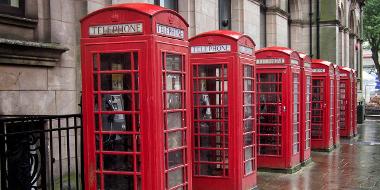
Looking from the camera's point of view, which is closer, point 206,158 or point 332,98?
point 206,158

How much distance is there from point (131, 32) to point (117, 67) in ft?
1.35

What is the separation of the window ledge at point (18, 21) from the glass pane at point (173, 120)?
7.64ft

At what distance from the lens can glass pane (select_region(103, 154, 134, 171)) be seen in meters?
5.28

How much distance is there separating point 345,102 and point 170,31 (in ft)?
41.1

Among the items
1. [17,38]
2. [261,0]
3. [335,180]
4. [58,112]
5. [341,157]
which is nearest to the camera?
[17,38]

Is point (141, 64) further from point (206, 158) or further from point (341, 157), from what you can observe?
point (341, 157)

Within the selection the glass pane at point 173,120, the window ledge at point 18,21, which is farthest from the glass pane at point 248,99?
the window ledge at point 18,21

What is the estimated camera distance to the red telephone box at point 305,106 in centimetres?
1064

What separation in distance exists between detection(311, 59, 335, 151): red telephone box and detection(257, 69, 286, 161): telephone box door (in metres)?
3.80

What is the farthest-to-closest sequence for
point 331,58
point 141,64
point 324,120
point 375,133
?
point 331,58, point 375,133, point 324,120, point 141,64

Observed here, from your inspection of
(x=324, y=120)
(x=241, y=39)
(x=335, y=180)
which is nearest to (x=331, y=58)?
(x=324, y=120)

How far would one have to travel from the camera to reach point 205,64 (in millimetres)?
7332

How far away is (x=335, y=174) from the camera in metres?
9.93

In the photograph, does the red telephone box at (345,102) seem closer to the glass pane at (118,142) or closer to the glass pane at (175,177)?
the glass pane at (175,177)
